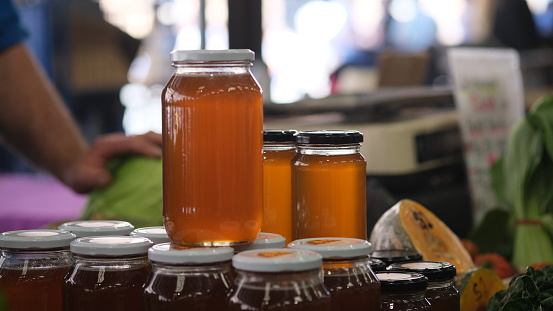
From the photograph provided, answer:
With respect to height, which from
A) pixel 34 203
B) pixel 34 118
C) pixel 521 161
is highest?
pixel 34 118

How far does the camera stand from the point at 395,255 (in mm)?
1174

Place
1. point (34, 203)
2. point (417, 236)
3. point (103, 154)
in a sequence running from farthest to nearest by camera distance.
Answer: point (34, 203) → point (103, 154) → point (417, 236)

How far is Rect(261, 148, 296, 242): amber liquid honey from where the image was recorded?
1.11m

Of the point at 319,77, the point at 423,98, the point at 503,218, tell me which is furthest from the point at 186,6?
the point at 503,218

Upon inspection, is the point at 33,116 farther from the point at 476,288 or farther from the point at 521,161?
the point at 476,288

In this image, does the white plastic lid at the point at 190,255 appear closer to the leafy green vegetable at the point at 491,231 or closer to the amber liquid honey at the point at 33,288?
the amber liquid honey at the point at 33,288

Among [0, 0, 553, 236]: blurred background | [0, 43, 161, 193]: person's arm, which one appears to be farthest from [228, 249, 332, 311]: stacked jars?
[0, 43, 161, 193]: person's arm

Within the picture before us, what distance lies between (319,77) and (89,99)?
159 inches

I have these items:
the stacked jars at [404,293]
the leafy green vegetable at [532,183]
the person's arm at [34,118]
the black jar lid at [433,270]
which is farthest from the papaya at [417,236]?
the person's arm at [34,118]

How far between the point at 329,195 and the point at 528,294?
1.11 ft

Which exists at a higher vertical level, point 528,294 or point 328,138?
point 328,138

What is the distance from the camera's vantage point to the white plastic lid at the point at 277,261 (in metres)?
0.81

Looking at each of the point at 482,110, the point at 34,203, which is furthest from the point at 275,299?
the point at 34,203

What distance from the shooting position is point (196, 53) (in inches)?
37.7
